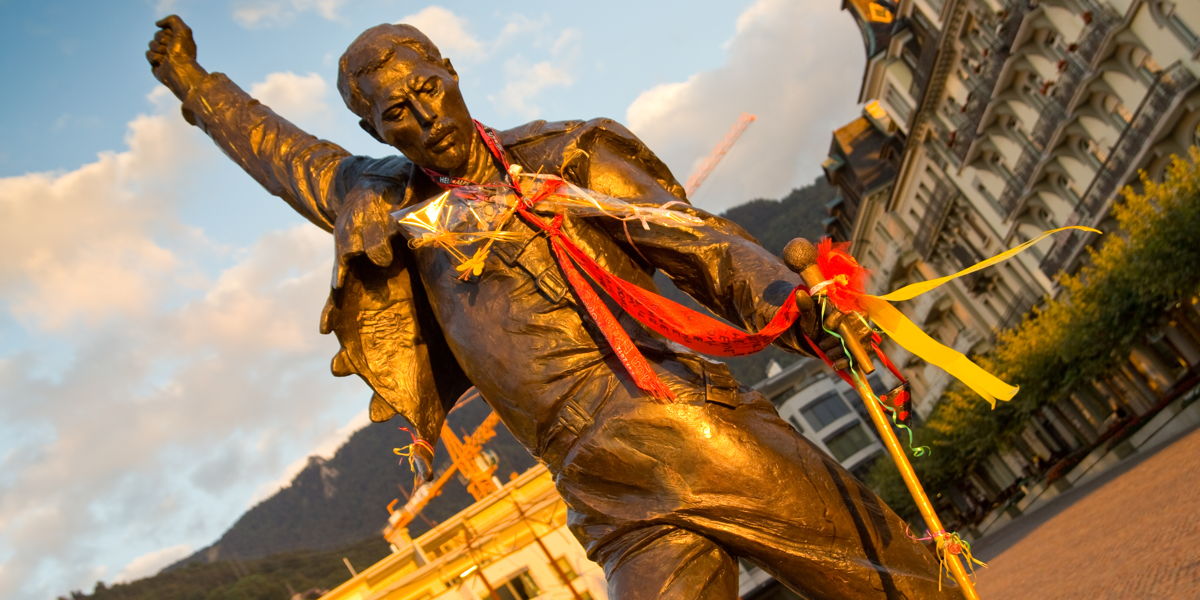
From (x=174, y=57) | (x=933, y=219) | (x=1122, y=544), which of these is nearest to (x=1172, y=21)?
(x=933, y=219)

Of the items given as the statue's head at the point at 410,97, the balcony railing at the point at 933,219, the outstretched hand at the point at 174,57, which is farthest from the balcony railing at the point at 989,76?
the statue's head at the point at 410,97

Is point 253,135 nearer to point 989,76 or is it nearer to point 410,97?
point 410,97

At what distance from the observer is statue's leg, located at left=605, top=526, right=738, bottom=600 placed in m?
3.17

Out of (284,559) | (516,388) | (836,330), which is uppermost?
(284,559)

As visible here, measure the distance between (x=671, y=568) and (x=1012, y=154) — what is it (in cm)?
3618

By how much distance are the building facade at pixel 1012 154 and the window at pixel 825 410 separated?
6693 mm

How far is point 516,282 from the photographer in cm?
375

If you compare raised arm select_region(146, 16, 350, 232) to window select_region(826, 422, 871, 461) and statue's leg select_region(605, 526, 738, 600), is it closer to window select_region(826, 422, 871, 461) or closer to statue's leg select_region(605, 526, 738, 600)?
statue's leg select_region(605, 526, 738, 600)

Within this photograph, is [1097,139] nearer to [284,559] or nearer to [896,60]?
[896,60]

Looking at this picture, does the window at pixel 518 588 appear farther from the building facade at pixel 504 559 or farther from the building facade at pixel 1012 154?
the building facade at pixel 1012 154

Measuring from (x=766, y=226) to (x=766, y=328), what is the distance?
116 metres

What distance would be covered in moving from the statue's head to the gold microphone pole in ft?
4.60

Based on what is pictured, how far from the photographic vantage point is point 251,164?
15.7 feet

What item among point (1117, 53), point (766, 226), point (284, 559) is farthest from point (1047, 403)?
point (766, 226)
